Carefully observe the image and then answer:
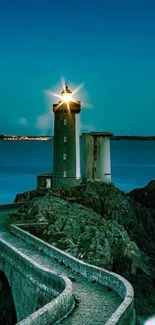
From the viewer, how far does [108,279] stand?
1653 cm

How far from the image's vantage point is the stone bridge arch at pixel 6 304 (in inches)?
809

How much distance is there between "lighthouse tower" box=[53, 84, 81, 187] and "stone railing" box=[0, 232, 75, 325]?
72.8 feet

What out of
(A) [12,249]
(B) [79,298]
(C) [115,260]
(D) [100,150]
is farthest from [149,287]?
(D) [100,150]

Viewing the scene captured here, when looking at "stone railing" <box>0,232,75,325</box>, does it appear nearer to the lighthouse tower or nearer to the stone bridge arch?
the stone bridge arch

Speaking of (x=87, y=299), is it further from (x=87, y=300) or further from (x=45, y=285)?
(x=45, y=285)

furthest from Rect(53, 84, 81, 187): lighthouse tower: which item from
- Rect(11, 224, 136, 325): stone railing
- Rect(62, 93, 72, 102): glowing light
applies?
Rect(11, 224, 136, 325): stone railing

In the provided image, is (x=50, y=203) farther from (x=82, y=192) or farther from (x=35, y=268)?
(x=35, y=268)

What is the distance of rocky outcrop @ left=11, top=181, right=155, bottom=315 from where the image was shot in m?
24.8

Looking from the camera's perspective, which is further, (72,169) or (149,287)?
(72,169)

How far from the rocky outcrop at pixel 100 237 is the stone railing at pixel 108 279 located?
281 centimetres

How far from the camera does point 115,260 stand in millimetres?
26531

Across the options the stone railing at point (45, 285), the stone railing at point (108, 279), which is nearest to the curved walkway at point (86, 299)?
the stone railing at point (108, 279)

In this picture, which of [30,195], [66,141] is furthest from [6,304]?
[66,141]

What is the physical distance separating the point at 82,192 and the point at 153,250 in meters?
7.03
